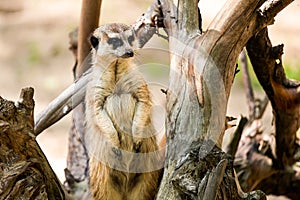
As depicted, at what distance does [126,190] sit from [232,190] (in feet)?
1.41

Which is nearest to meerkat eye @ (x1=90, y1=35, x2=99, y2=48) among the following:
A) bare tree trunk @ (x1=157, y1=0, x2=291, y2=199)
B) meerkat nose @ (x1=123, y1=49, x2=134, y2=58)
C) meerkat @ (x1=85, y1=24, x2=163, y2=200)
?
meerkat @ (x1=85, y1=24, x2=163, y2=200)

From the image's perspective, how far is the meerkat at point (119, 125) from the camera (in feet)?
7.41

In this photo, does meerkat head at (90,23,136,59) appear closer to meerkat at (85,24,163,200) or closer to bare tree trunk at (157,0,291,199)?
meerkat at (85,24,163,200)

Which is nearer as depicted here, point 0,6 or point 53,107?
point 53,107

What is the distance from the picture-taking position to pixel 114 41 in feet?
7.57

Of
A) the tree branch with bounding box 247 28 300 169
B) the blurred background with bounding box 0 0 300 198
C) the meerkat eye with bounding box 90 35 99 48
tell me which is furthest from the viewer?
the blurred background with bounding box 0 0 300 198

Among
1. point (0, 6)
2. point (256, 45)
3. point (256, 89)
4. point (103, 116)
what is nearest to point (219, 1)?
point (256, 89)

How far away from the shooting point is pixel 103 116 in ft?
7.54

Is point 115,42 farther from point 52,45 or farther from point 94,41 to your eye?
point 52,45

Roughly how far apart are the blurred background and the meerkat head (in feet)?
7.13

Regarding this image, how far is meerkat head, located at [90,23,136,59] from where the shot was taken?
2300mm

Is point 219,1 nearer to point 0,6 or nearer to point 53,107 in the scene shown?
point 0,6

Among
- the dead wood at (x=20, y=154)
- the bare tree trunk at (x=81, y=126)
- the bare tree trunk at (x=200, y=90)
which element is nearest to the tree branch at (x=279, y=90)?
the bare tree trunk at (x=200, y=90)

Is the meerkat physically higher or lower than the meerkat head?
lower
